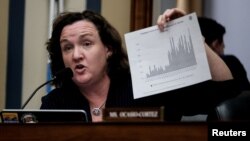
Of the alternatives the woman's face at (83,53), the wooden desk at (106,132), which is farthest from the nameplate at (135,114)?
the woman's face at (83,53)

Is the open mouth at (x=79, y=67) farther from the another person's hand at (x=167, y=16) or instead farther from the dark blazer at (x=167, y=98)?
the another person's hand at (x=167, y=16)

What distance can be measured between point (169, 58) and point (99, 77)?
1.44 ft

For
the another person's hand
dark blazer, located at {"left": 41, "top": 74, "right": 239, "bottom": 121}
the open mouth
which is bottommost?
dark blazer, located at {"left": 41, "top": 74, "right": 239, "bottom": 121}

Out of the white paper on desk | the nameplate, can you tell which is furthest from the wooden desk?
the white paper on desk

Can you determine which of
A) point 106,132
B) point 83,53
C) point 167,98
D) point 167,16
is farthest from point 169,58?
point 106,132

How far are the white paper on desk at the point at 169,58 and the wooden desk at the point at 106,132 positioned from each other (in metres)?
0.51

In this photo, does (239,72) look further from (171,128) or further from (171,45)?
(171,128)

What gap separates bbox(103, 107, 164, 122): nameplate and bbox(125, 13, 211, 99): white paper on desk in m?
Result: 0.40

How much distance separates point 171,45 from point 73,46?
0.49 m

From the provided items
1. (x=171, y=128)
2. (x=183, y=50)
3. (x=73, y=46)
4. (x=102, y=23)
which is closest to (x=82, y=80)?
(x=73, y=46)

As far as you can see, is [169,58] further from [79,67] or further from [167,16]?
[79,67]

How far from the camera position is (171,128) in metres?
0.84

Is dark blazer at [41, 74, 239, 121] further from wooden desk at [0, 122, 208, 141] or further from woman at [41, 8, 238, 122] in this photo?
wooden desk at [0, 122, 208, 141]

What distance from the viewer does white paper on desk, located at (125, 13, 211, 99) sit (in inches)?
53.1
